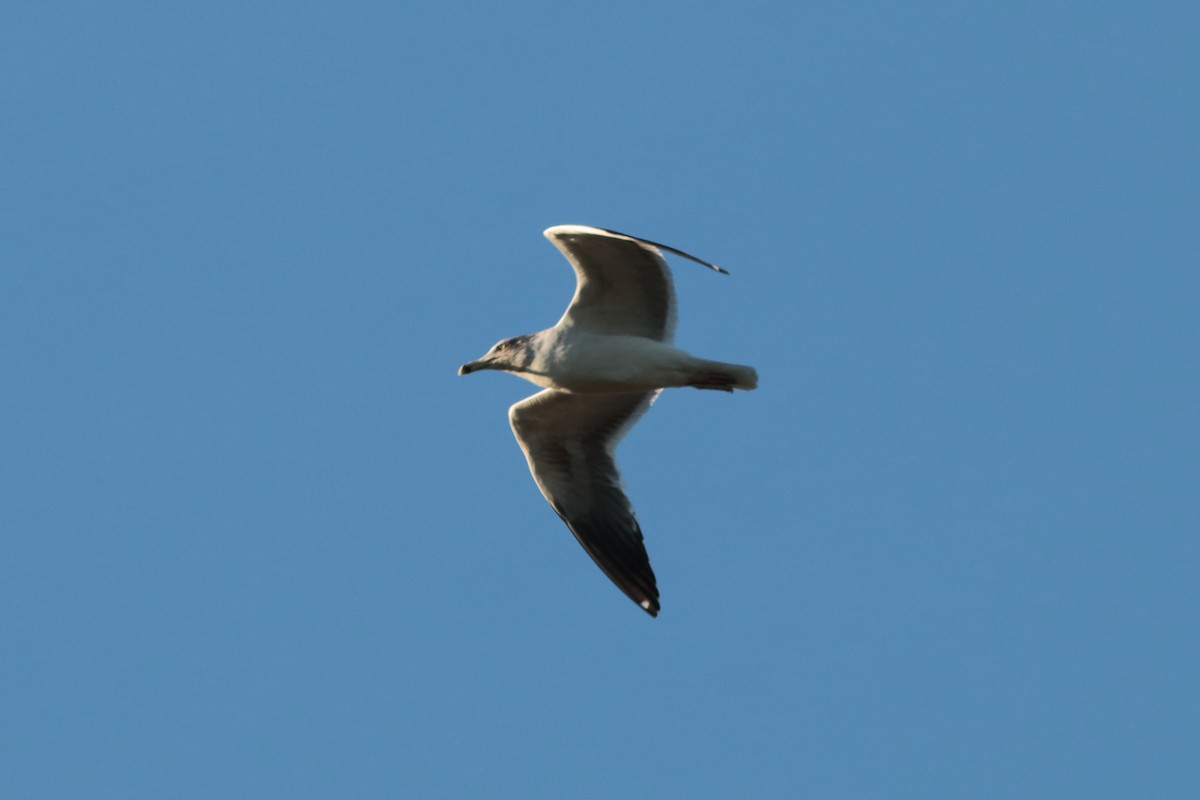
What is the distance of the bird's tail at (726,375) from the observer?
13.7m

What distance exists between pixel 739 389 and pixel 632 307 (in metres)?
1.14

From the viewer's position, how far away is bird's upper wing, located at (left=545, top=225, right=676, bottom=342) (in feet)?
44.8

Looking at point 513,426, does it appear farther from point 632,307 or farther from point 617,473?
point 632,307

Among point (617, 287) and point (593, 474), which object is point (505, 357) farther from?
point (593, 474)

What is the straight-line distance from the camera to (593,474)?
51.1ft

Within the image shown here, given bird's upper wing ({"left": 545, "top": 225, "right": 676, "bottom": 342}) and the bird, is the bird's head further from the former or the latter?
bird's upper wing ({"left": 545, "top": 225, "right": 676, "bottom": 342})

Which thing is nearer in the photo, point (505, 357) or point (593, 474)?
point (505, 357)

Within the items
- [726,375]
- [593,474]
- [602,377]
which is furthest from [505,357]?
[726,375]

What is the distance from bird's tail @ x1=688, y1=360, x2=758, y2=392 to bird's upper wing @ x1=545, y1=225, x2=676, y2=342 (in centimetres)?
53

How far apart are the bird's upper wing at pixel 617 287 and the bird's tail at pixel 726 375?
528mm

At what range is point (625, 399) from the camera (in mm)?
15531

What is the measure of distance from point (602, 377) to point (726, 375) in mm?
1019

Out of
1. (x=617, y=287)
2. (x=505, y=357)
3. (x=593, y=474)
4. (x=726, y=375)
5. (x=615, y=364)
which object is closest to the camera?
(x=726, y=375)

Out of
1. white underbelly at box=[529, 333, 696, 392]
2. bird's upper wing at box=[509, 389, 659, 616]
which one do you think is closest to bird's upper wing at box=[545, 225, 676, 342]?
white underbelly at box=[529, 333, 696, 392]
